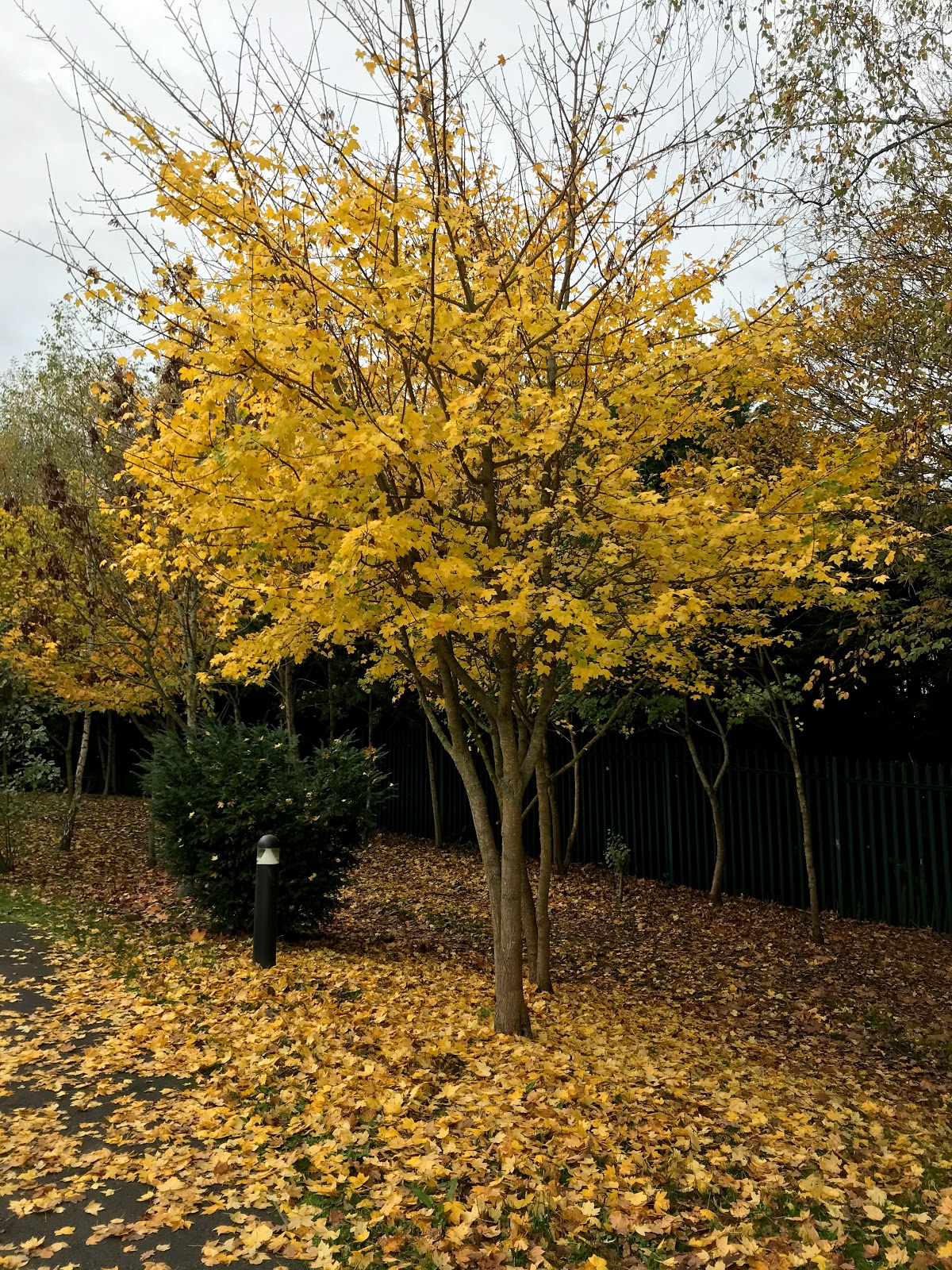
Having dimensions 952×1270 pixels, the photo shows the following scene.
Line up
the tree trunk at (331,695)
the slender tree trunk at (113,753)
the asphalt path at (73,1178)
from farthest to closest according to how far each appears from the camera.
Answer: the slender tree trunk at (113,753), the tree trunk at (331,695), the asphalt path at (73,1178)

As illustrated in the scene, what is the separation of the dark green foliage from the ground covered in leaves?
397 mm

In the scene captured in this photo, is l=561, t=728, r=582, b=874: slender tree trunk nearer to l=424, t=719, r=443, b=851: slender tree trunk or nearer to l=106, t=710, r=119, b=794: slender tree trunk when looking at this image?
l=424, t=719, r=443, b=851: slender tree trunk

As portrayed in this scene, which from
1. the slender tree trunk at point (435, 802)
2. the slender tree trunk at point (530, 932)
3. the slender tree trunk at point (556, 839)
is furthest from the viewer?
the slender tree trunk at point (435, 802)

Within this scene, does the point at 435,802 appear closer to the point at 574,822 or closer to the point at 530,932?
the point at 574,822

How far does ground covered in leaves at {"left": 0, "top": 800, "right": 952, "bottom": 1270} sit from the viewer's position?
3.22 m

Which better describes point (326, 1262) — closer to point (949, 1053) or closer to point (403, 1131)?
point (403, 1131)

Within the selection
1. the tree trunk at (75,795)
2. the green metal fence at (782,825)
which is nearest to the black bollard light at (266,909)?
the green metal fence at (782,825)

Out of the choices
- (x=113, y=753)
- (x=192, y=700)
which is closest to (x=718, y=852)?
(x=192, y=700)

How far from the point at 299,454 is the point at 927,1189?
4.34 m

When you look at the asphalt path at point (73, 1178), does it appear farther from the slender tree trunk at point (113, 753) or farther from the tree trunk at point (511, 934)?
the slender tree trunk at point (113, 753)

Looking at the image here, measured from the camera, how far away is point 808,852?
955 cm

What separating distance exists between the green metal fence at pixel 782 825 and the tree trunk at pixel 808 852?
10.3 inches

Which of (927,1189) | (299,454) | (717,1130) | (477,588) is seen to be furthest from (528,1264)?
(299,454)

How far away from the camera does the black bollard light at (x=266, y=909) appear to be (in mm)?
6516
